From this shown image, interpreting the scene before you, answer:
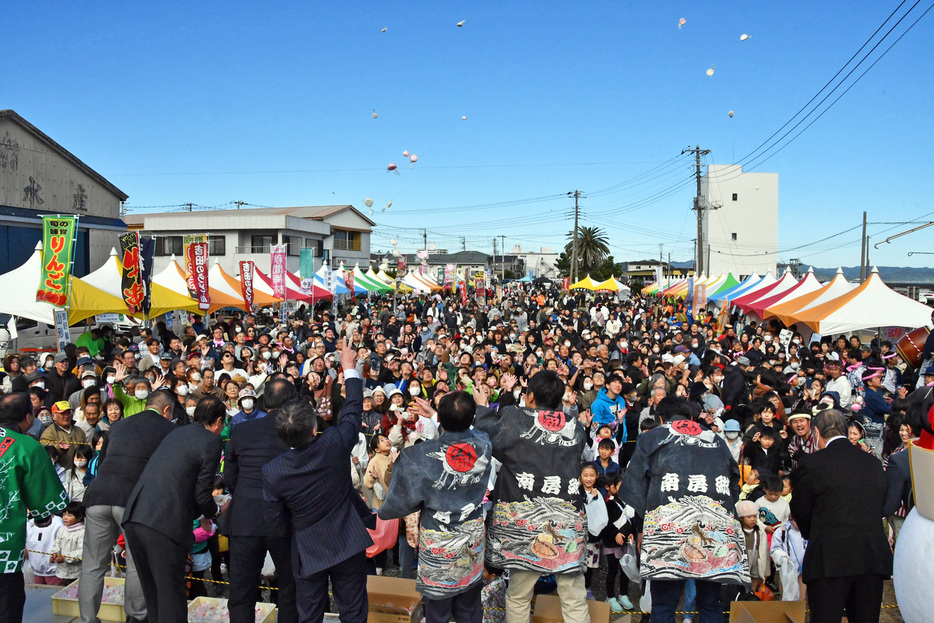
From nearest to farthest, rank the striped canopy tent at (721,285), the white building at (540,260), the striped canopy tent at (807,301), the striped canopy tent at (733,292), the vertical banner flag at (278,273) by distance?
the striped canopy tent at (807,301)
the vertical banner flag at (278,273)
the striped canopy tent at (733,292)
the striped canopy tent at (721,285)
the white building at (540,260)

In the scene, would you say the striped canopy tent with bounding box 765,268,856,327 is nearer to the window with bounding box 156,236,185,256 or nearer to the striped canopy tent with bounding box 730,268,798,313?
the striped canopy tent with bounding box 730,268,798,313

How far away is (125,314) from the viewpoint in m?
11.7

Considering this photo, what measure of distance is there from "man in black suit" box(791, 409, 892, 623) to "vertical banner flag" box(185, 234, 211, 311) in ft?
42.3

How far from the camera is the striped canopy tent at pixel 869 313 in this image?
36.2 feet

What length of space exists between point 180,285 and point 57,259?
3831 mm

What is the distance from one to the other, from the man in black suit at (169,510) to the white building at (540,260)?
88.1m

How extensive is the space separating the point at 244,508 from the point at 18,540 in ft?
3.98

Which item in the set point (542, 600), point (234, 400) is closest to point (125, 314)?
point (234, 400)

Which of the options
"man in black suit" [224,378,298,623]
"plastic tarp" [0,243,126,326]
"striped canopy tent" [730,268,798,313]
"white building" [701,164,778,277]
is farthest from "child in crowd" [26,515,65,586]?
"white building" [701,164,778,277]

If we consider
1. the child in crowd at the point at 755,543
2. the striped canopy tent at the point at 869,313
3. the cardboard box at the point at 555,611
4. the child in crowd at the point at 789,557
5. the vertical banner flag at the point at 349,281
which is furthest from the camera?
the vertical banner flag at the point at 349,281

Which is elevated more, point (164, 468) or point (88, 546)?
point (164, 468)

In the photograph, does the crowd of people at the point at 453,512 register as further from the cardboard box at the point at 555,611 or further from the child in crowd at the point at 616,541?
the cardboard box at the point at 555,611

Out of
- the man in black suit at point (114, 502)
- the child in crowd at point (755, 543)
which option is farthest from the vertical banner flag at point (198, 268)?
the child in crowd at point (755, 543)

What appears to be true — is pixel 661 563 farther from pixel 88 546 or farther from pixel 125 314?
pixel 125 314
